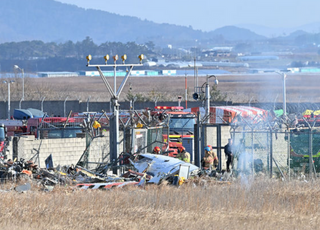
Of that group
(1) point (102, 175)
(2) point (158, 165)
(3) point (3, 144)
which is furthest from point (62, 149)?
(2) point (158, 165)

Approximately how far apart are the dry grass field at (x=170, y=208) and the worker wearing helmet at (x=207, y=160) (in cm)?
367

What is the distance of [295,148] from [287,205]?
6.31 meters

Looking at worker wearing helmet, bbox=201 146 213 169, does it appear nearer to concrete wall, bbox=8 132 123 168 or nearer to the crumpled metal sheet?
the crumpled metal sheet

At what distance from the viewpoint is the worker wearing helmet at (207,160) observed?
19781 mm

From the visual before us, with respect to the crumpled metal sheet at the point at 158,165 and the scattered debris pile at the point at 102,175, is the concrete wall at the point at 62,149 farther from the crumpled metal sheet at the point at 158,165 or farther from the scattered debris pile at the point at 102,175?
the crumpled metal sheet at the point at 158,165

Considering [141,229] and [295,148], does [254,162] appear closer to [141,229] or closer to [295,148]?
[295,148]

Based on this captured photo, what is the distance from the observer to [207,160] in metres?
19.8

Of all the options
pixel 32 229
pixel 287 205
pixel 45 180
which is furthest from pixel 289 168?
pixel 32 229

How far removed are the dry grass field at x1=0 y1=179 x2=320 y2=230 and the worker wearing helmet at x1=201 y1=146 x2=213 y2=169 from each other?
367cm

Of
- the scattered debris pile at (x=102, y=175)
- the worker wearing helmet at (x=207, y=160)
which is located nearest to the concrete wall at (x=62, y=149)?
the scattered debris pile at (x=102, y=175)

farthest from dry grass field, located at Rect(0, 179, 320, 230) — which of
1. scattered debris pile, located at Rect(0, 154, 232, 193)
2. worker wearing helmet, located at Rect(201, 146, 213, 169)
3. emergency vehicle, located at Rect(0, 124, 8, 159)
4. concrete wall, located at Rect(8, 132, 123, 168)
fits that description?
concrete wall, located at Rect(8, 132, 123, 168)

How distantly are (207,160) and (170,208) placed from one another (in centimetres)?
645

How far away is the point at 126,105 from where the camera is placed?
4856 cm

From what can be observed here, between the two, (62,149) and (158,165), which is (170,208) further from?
(62,149)
